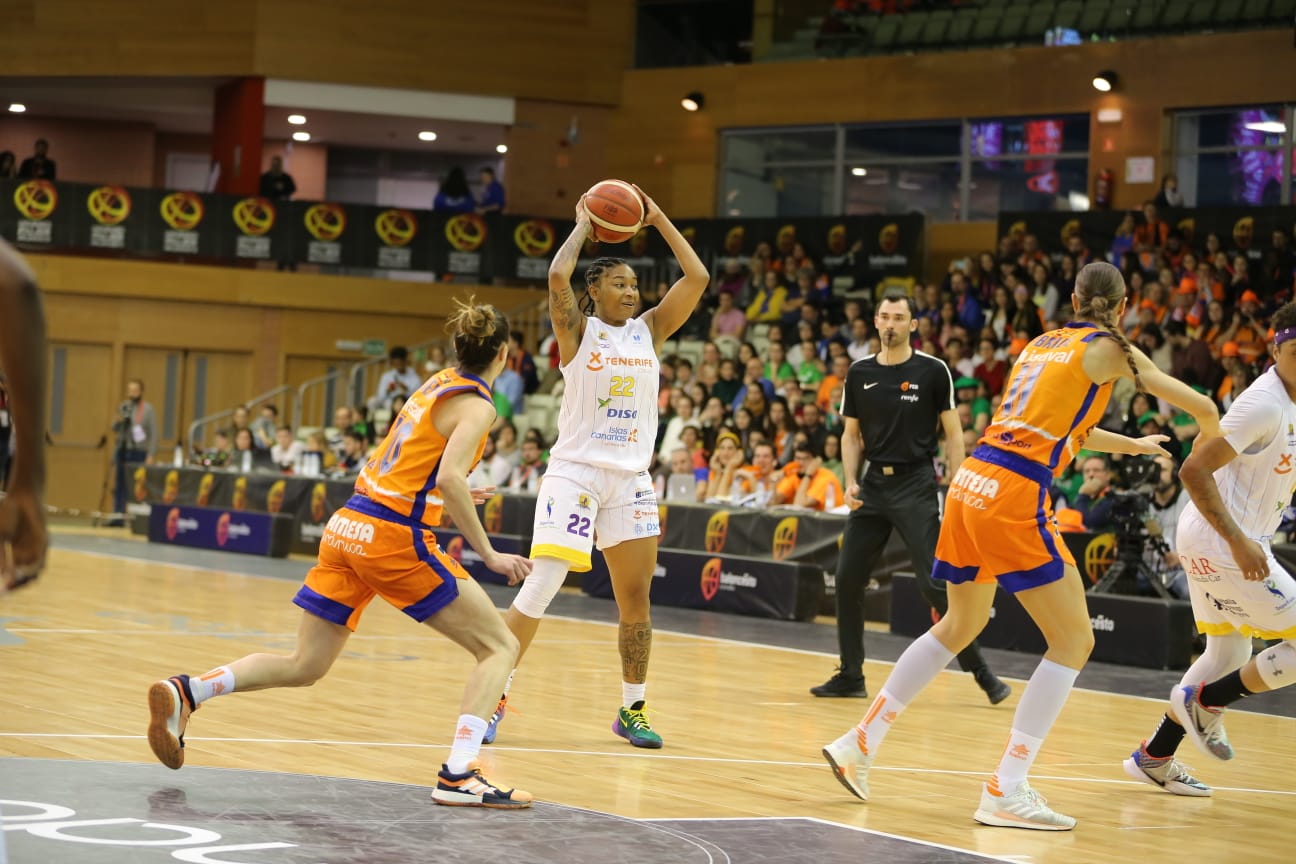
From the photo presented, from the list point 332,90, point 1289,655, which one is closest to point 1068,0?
point 332,90

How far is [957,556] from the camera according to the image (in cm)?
566

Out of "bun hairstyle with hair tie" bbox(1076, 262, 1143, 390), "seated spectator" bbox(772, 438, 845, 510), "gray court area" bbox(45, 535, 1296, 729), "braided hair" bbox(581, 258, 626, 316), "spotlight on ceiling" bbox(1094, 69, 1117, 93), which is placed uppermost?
"spotlight on ceiling" bbox(1094, 69, 1117, 93)

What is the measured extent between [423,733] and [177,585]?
776cm

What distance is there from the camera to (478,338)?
215 inches

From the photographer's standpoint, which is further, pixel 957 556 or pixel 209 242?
pixel 209 242

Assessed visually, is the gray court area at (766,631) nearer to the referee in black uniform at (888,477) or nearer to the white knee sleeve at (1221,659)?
the referee in black uniform at (888,477)

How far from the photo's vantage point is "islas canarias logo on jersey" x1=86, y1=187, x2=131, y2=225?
943 inches

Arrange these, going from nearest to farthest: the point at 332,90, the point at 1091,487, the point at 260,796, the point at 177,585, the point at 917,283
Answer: the point at 260,796
the point at 1091,487
the point at 177,585
the point at 917,283
the point at 332,90

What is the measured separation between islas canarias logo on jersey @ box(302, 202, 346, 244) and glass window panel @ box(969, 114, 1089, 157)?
387 inches

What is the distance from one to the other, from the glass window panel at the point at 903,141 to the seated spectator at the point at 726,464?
9693mm

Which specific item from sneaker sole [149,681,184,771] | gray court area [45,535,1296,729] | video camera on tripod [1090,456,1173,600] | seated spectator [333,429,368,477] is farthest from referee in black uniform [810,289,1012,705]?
seated spectator [333,429,368,477]

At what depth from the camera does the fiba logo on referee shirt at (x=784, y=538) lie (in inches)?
544

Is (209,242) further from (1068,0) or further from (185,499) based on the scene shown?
(1068,0)

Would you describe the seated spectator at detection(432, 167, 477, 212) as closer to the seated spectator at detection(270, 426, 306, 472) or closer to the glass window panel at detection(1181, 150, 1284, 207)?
the seated spectator at detection(270, 426, 306, 472)
